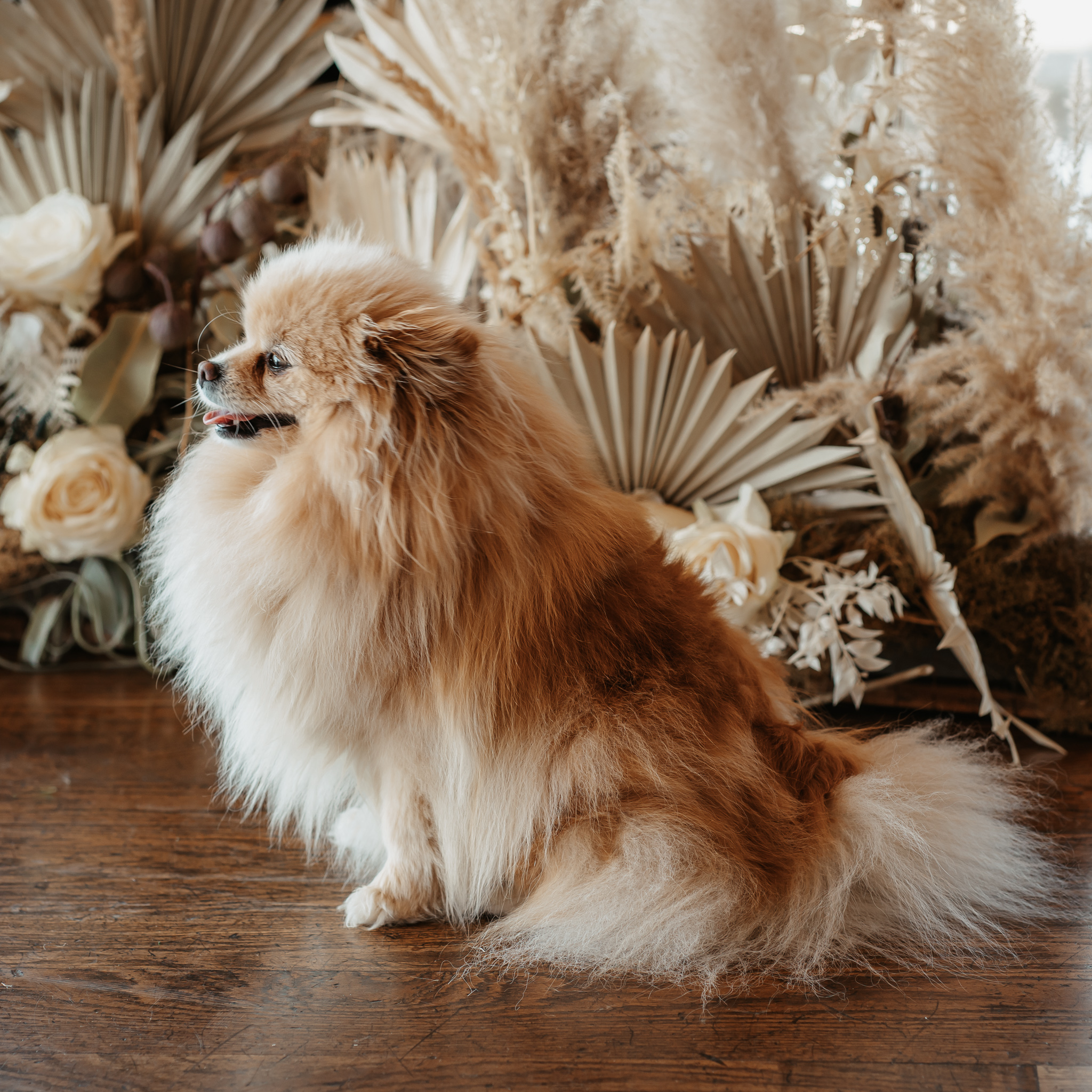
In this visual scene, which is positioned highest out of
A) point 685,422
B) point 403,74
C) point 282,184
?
point 403,74

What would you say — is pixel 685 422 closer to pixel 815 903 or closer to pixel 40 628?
pixel 815 903

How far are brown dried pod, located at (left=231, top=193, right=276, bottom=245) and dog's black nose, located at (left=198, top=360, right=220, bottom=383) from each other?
3.19 feet

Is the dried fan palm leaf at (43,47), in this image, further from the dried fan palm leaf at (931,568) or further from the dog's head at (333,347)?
the dried fan palm leaf at (931,568)

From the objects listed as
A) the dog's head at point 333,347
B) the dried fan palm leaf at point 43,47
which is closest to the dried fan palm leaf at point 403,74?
the dried fan palm leaf at point 43,47

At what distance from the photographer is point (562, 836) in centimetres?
102

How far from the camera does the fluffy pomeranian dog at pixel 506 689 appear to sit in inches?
38.5

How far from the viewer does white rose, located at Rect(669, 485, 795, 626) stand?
4.75ft

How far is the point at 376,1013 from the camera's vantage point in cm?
91

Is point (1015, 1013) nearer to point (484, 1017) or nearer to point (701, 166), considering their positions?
point (484, 1017)

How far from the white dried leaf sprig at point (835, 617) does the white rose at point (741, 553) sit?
5 centimetres

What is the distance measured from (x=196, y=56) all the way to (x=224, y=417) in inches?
60.5

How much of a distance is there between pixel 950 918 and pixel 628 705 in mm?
442

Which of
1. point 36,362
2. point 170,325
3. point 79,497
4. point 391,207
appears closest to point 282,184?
point 391,207

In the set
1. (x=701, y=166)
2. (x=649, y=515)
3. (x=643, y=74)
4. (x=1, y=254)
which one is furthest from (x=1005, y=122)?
(x=1, y=254)
